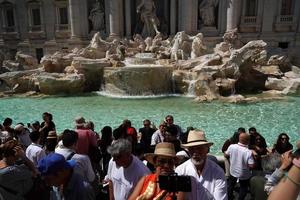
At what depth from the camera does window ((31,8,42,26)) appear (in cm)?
2191

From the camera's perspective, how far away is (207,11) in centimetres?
1838

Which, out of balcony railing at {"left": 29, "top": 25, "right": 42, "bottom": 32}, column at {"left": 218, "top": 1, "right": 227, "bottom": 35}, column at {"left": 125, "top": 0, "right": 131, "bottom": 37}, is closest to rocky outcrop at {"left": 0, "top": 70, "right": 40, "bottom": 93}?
column at {"left": 125, "top": 0, "right": 131, "bottom": 37}

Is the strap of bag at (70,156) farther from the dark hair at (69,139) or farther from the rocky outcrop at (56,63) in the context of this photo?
the rocky outcrop at (56,63)

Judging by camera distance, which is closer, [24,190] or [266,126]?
[24,190]

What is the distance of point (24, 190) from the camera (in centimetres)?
239

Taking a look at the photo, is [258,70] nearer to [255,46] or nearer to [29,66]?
[255,46]

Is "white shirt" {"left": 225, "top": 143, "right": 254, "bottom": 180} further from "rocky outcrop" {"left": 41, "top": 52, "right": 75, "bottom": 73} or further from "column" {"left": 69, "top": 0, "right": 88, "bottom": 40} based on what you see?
"column" {"left": 69, "top": 0, "right": 88, "bottom": 40}

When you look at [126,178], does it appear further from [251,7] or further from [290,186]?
[251,7]

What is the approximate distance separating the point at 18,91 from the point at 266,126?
11.4 m

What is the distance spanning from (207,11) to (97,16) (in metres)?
7.39

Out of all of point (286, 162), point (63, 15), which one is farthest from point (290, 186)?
point (63, 15)

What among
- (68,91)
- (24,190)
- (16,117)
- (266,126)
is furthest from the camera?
(68,91)

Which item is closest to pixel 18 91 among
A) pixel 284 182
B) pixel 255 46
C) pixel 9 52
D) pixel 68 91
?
pixel 68 91

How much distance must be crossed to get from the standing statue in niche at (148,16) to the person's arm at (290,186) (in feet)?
59.2
